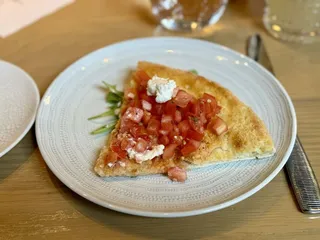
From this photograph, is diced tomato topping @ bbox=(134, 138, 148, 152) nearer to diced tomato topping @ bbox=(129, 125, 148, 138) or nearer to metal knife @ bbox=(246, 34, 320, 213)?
diced tomato topping @ bbox=(129, 125, 148, 138)

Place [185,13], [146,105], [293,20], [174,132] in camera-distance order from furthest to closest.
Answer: [185,13] → [293,20] → [146,105] → [174,132]

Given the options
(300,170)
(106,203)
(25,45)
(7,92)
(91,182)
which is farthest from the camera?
(25,45)

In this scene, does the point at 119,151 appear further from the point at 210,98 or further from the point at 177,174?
the point at 210,98

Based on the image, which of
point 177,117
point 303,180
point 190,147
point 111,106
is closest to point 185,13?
point 111,106

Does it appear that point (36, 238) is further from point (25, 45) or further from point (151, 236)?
point (25, 45)

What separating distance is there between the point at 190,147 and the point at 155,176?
0.48 feet

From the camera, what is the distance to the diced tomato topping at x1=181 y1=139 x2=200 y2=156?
133 centimetres

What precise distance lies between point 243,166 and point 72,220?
22.4 inches

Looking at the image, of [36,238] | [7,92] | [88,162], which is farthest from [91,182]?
[7,92]

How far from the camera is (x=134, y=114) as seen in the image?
4.73ft

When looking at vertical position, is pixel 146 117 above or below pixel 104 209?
above

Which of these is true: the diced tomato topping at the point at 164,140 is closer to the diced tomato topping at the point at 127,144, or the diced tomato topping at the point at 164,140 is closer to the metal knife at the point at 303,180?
the diced tomato topping at the point at 127,144

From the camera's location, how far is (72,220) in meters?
1.25

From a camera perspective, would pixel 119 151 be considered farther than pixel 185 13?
No
